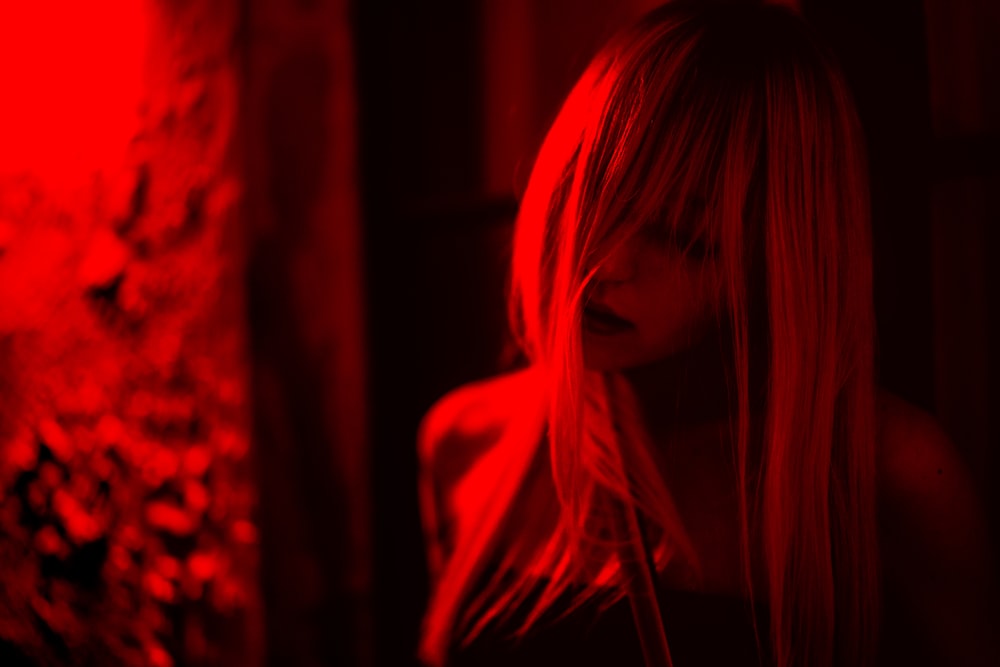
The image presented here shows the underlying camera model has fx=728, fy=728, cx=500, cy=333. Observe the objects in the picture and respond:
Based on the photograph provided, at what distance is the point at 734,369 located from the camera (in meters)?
0.63

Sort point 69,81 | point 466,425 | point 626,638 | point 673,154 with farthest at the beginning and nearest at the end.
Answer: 1. point 69,81
2. point 466,425
3. point 626,638
4. point 673,154

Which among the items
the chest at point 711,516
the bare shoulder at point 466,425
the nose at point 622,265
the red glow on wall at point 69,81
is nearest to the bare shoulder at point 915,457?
the chest at point 711,516

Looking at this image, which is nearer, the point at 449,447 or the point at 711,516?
the point at 711,516

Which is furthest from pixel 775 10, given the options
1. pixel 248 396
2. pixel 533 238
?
pixel 248 396

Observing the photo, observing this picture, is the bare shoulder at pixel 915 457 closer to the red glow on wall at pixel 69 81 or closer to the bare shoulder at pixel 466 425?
the bare shoulder at pixel 466 425

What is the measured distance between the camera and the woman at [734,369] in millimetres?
574

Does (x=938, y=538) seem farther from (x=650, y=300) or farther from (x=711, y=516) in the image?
(x=650, y=300)

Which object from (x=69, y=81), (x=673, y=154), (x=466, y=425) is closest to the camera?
(x=673, y=154)

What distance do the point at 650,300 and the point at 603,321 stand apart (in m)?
0.05

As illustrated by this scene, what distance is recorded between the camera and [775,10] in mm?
611

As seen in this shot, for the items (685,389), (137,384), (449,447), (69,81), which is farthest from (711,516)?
(69,81)

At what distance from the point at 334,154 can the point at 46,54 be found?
0.55m

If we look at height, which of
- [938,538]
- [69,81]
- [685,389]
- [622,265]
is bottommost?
[938,538]

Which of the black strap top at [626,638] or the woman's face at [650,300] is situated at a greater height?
the woman's face at [650,300]
